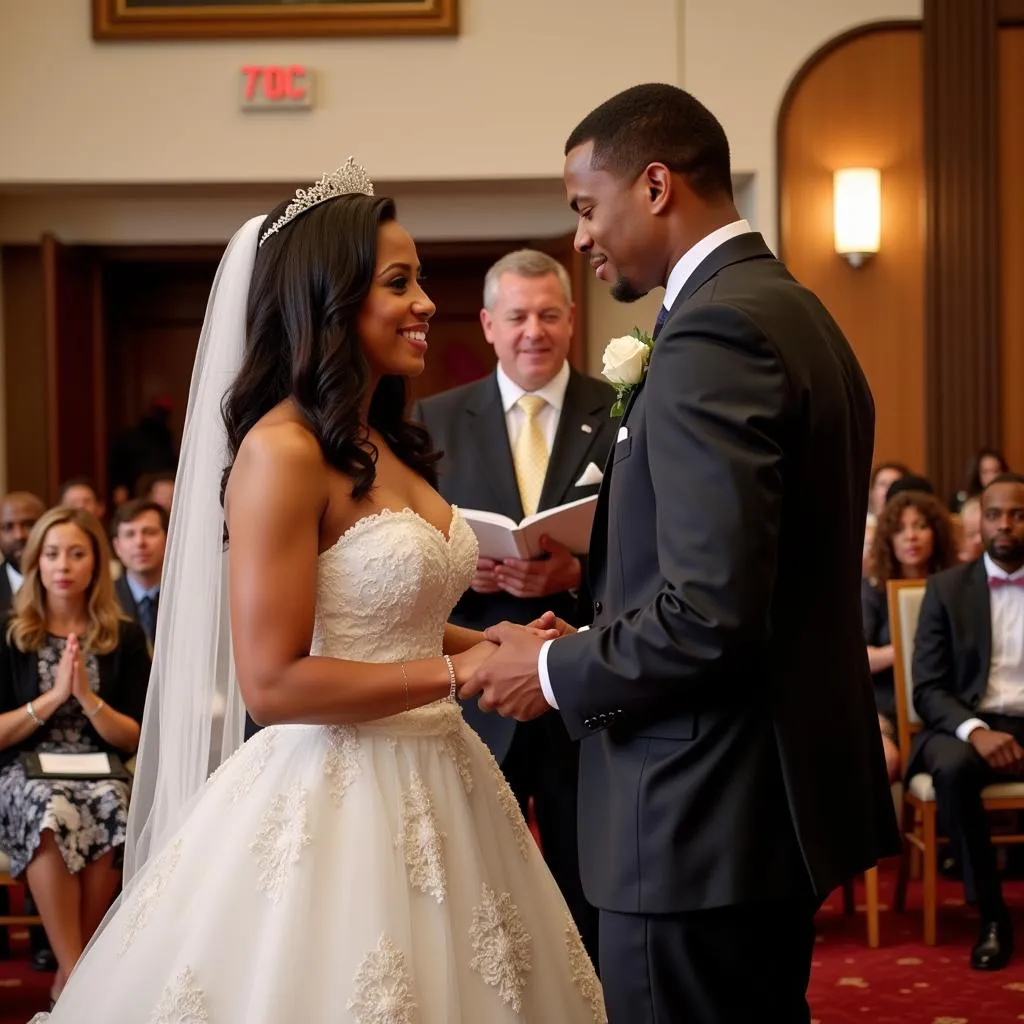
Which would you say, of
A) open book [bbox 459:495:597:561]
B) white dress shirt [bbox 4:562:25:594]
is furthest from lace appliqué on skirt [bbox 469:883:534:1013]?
white dress shirt [bbox 4:562:25:594]

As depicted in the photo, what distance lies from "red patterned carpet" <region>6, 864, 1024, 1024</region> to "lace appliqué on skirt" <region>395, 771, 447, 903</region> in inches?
89.6

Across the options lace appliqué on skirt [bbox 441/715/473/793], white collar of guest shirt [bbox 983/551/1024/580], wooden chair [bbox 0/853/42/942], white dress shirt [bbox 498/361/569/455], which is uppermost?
white dress shirt [bbox 498/361/569/455]

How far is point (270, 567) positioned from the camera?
254 centimetres

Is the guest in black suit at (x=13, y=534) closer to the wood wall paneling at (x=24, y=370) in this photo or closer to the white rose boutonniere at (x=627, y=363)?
the wood wall paneling at (x=24, y=370)

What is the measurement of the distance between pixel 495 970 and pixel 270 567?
772 millimetres

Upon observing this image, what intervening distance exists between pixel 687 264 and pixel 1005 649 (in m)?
3.81

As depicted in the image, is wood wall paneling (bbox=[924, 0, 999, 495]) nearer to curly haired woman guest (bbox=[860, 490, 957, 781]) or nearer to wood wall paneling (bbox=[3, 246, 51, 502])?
curly haired woman guest (bbox=[860, 490, 957, 781])

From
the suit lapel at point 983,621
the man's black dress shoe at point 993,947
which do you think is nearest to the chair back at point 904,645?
the suit lapel at point 983,621

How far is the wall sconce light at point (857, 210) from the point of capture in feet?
29.4

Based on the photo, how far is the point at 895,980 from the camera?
4.91 m

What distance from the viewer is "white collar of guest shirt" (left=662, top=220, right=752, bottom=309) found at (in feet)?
7.74

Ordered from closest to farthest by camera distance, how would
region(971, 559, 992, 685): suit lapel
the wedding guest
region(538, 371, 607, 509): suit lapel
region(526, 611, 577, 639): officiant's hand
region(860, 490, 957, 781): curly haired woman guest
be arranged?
region(526, 611, 577, 639): officiant's hand, region(538, 371, 607, 509): suit lapel, region(971, 559, 992, 685): suit lapel, region(860, 490, 957, 781): curly haired woman guest, the wedding guest

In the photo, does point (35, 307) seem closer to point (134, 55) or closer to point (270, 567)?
point (134, 55)

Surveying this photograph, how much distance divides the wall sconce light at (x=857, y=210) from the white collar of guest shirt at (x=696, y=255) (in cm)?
687
